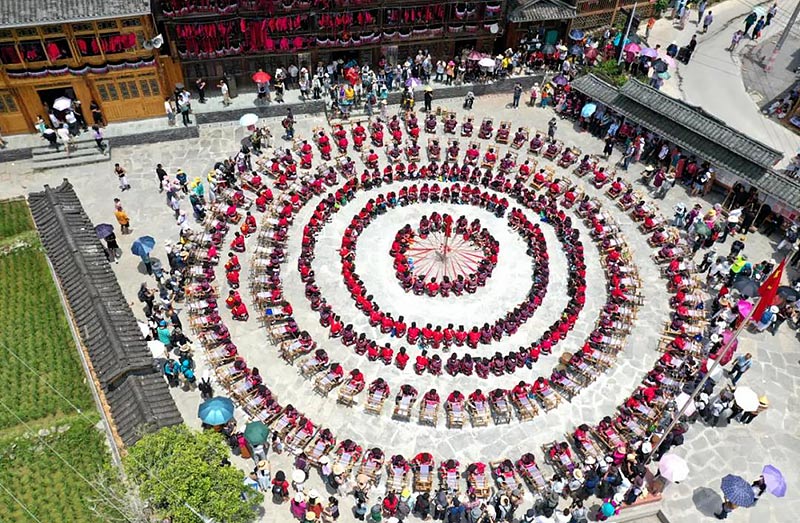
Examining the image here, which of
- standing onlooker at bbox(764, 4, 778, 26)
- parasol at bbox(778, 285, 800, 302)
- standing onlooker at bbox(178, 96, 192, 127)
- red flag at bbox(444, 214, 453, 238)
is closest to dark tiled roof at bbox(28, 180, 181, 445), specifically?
standing onlooker at bbox(178, 96, 192, 127)

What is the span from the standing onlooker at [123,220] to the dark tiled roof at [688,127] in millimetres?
32066

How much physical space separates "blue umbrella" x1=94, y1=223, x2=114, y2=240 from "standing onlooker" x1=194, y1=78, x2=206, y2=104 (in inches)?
575

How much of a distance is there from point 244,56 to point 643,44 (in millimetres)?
34052

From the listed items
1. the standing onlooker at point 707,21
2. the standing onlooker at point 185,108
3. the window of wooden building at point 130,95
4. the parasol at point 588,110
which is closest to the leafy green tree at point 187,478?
the standing onlooker at point 185,108

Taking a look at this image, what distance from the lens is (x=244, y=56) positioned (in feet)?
154

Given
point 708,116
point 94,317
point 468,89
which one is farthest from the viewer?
point 468,89

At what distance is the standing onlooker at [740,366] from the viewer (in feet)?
106

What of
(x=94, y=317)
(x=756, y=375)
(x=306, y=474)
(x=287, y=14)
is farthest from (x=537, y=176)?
(x=94, y=317)

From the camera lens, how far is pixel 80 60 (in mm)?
42750

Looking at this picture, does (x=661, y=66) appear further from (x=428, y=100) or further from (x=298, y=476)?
(x=298, y=476)

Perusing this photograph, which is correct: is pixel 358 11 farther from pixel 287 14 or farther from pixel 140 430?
pixel 140 430

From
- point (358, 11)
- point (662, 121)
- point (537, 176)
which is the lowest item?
point (537, 176)

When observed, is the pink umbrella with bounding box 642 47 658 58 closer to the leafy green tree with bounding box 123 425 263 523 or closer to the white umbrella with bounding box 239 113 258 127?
the white umbrella with bounding box 239 113 258 127

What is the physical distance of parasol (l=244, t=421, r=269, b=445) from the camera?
27.4 meters
